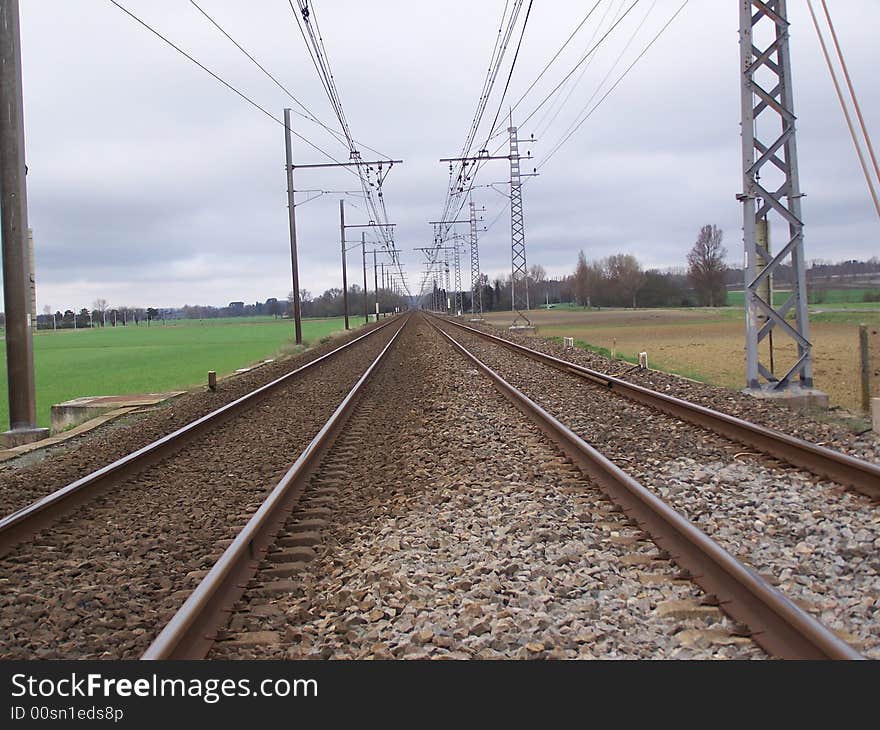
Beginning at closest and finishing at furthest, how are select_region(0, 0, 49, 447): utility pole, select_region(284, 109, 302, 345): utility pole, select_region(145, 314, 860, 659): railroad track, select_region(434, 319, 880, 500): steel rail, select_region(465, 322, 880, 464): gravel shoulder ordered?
select_region(145, 314, 860, 659): railroad track
select_region(434, 319, 880, 500): steel rail
select_region(465, 322, 880, 464): gravel shoulder
select_region(0, 0, 49, 447): utility pole
select_region(284, 109, 302, 345): utility pole

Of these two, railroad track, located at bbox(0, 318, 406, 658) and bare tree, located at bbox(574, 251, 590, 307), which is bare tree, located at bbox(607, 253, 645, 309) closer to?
bare tree, located at bbox(574, 251, 590, 307)

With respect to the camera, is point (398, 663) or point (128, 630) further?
point (128, 630)

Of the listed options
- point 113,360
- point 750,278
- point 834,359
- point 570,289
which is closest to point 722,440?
point 750,278

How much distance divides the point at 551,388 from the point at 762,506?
31.2 ft

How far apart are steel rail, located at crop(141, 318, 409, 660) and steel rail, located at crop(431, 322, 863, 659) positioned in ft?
8.80

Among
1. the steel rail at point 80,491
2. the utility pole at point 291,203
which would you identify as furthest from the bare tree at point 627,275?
the steel rail at point 80,491

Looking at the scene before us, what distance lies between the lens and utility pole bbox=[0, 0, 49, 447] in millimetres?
12398

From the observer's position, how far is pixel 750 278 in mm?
13203

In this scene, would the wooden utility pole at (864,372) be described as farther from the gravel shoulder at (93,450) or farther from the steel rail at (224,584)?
the gravel shoulder at (93,450)

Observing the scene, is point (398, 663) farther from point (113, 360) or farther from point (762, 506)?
point (113, 360)

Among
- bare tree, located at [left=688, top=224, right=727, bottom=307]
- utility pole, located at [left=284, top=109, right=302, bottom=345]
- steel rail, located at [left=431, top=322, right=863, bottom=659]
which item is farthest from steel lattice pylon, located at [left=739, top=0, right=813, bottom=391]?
bare tree, located at [left=688, top=224, right=727, bottom=307]

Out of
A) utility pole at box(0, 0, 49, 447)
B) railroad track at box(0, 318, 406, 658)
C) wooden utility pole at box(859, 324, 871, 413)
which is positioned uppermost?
utility pole at box(0, 0, 49, 447)

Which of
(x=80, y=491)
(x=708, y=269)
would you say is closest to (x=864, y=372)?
(x=80, y=491)

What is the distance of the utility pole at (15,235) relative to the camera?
40.7ft
